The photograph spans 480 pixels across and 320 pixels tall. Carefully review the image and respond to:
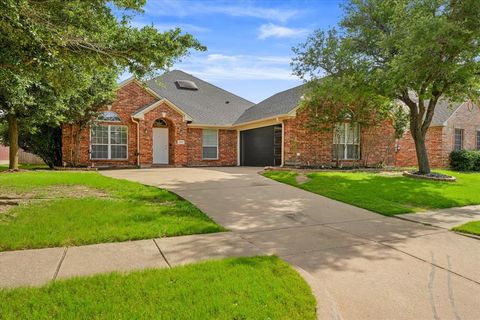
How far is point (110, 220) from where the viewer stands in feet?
20.5

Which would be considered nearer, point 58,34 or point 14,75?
point 58,34

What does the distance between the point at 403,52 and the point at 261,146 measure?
1029 centimetres

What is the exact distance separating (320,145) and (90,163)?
12.5 metres

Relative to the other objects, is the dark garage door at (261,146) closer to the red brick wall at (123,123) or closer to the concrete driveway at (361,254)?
the red brick wall at (123,123)

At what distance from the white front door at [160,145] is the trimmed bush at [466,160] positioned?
722 inches

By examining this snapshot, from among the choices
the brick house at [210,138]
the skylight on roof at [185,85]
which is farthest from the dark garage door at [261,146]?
the skylight on roof at [185,85]

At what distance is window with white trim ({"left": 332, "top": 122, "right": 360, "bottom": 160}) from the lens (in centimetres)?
1834

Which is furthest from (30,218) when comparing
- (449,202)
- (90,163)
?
(90,163)

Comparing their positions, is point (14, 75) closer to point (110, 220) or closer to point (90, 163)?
point (110, 220)

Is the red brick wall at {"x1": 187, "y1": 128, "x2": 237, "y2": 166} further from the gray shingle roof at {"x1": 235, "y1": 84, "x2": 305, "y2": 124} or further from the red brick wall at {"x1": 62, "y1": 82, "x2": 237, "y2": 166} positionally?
the gray shingle roof at {"x1": 235, "y1": 84, "x2": 305, "y2": 124}

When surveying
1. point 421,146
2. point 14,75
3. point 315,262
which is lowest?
point 315,262

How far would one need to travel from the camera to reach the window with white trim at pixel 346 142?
1834 centimetres

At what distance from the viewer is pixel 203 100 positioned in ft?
79.5

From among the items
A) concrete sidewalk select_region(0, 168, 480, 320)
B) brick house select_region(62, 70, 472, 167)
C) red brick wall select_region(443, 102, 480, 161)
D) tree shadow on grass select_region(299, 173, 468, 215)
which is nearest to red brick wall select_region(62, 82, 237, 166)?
brick house select_region(62, 70, 472, 167)
